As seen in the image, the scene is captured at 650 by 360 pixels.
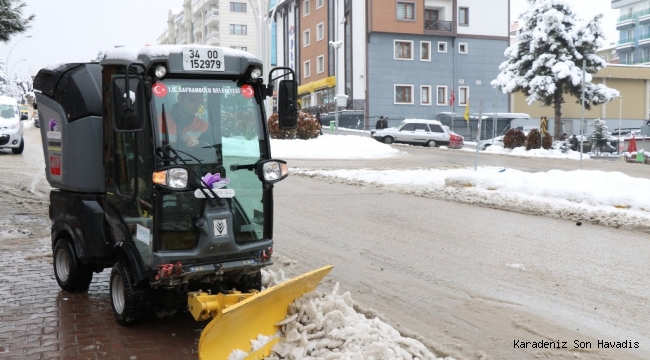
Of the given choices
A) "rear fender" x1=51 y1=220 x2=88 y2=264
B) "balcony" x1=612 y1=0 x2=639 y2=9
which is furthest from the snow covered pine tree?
"balcony" x1=612 y1=0 x2=639 y2=9

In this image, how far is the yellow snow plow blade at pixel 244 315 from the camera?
4.84 meters

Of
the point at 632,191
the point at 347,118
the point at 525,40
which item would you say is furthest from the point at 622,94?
the point at 632,191

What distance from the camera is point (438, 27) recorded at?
53031mm

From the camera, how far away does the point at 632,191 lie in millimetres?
12789

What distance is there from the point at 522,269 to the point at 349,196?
6800 mm

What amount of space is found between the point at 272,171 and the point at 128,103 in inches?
49.0

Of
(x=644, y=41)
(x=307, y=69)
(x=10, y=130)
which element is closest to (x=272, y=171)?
(x=10, y=130)

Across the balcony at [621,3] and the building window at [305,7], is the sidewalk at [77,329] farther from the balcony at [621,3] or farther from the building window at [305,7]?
the balcony at [621,3]

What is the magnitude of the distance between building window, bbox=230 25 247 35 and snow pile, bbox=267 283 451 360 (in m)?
80.5

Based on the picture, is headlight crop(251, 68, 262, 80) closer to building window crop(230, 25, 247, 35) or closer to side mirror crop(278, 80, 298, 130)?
side mirror crop(278, 80, 298, 130)

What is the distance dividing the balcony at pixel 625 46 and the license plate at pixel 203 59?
3616 inches

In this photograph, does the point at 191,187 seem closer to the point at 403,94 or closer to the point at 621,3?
the point at 403,94

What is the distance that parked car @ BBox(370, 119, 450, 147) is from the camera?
40.8 meters

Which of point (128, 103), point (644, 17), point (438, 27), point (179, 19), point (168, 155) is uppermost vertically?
point (179, 19)
